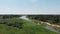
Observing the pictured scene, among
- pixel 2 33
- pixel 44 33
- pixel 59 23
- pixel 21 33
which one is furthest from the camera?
pixel 59 23

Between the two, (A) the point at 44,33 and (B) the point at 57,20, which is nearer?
(A) the point at 44,33

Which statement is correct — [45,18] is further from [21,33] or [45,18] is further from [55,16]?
[21,33]

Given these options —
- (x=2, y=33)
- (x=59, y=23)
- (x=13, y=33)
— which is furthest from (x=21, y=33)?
(x=59, y=23)

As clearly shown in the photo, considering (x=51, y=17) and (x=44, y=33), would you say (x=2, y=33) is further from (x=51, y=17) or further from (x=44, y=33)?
(x=51, y=17)

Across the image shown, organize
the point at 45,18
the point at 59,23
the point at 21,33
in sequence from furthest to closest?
the point at 45,18, the point at 59,23, the point at 21,33

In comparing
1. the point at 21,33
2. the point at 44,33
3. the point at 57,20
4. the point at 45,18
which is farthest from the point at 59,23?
the point at 21,33

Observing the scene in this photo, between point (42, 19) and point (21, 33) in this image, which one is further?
point (42, 19)

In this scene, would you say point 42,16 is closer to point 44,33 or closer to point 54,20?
point 54,20

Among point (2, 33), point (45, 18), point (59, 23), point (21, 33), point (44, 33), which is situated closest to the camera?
point (2, 33)
